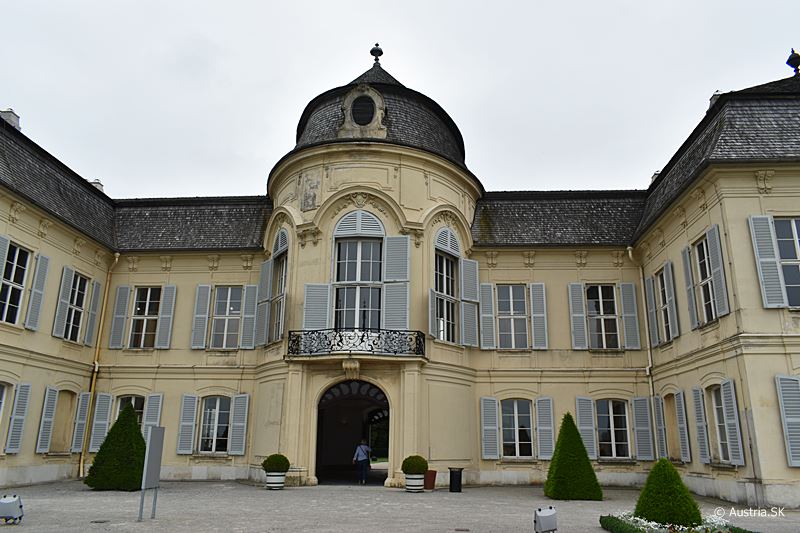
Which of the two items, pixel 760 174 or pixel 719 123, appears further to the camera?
pixel 719 123

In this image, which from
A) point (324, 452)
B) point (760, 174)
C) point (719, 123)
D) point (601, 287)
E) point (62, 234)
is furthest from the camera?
point (324, 452)

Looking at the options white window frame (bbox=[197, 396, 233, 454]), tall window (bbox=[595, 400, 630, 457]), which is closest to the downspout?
white window frame (bbox=[197, 396, 233, 454])

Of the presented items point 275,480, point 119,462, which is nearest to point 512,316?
point 275,480

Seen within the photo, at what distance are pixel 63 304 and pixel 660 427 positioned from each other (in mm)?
17553

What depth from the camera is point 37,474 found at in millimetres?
16453

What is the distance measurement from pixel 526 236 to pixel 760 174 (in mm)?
7224

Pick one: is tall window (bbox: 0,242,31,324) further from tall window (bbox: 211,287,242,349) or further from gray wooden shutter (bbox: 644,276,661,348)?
gray wooden shutter (bbox: 644,276,661,348)

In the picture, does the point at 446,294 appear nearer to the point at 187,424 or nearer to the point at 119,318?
the point at 187,424

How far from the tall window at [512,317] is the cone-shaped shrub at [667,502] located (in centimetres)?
998

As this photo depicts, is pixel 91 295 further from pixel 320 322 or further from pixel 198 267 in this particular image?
pixel 320 322

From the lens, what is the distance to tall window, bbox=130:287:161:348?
64.2 ft

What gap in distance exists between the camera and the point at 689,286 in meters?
14.6

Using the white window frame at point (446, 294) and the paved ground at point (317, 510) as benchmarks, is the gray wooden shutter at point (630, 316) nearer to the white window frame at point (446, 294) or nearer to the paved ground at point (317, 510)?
the paved ground at point (317, 510)

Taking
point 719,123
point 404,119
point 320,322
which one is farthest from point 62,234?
point 719,123
